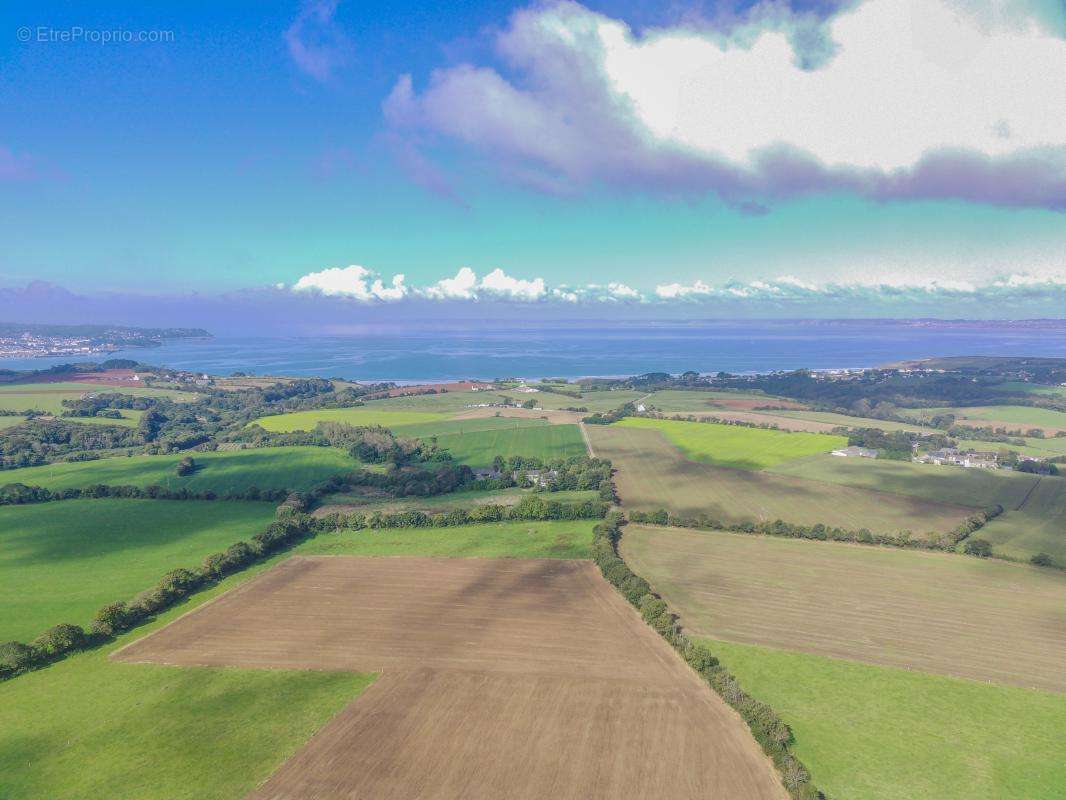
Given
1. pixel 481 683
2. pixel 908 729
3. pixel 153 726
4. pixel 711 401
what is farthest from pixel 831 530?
pixel 711 401

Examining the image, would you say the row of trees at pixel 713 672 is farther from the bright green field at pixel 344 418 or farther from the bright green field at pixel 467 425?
the bright green field at pixel 344 418

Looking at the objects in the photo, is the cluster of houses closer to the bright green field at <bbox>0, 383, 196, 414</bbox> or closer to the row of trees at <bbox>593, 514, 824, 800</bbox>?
the row of trees at <bbox>593, 514, 824, 800</bbox>

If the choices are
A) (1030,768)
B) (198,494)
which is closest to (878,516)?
(1030,768)

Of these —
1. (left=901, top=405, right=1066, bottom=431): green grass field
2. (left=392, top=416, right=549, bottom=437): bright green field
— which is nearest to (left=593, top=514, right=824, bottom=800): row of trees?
(left=392, top=416, right=549, bottom=437): bright green field

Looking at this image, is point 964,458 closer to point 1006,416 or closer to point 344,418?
point 1006,416

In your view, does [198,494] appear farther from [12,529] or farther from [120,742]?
[120,742]

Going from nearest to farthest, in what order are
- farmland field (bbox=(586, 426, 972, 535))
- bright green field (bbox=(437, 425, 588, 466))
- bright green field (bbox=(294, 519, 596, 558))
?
→ 1. bright green field (bbox=(294, 519, 596, 558))
2. farmland field (bbox=(586, 426, 972, 535))
3. bright green field (bbox=(437, 425, 588, 466))

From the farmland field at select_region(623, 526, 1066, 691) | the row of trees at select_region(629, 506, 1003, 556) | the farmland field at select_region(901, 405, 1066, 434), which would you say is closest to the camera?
the farmland field at select_region(623, 526, 1066, 691)
